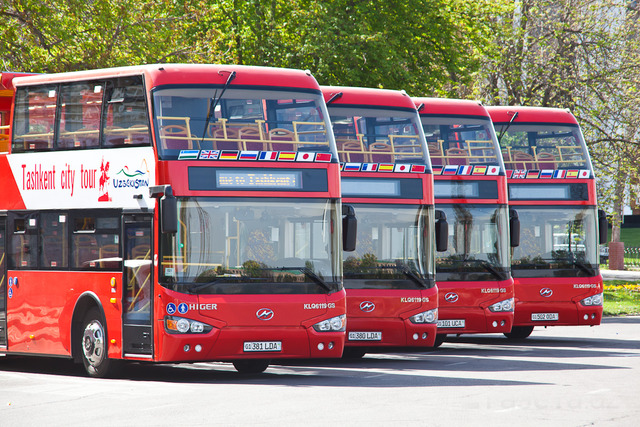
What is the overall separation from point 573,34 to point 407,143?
803 inches

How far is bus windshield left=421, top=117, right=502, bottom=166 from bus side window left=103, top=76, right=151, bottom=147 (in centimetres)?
694

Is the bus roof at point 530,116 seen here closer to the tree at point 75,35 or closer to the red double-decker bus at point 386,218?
the red double-decker bus at point 386,218

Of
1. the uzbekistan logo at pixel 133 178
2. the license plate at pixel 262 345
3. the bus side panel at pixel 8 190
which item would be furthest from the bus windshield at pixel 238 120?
the bus side panel at pixel 8 190

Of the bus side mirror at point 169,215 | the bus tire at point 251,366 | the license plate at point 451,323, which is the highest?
the bus side mirror at point 169,215

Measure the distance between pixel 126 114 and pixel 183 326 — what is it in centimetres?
288

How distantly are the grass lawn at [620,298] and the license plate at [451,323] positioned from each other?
12.0 m

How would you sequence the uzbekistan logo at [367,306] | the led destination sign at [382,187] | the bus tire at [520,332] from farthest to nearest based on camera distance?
the bus tire at [520,332], the led destination sign at [382,187], the uzbekistan logo at [367,306]

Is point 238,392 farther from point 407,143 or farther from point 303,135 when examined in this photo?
point 407,143

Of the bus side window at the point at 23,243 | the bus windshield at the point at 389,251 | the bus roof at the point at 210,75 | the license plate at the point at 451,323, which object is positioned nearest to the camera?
the bus roof at the point at 210,75

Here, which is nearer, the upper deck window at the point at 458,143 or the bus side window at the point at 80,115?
the bus side window at the point at 80,115

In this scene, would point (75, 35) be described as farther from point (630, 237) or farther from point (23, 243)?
point (630, 237)

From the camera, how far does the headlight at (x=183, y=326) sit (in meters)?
13.1

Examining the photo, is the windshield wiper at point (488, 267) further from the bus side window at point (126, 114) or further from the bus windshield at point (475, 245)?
the bus side window at point (126, 114)

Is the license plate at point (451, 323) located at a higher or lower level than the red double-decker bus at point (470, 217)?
lower
